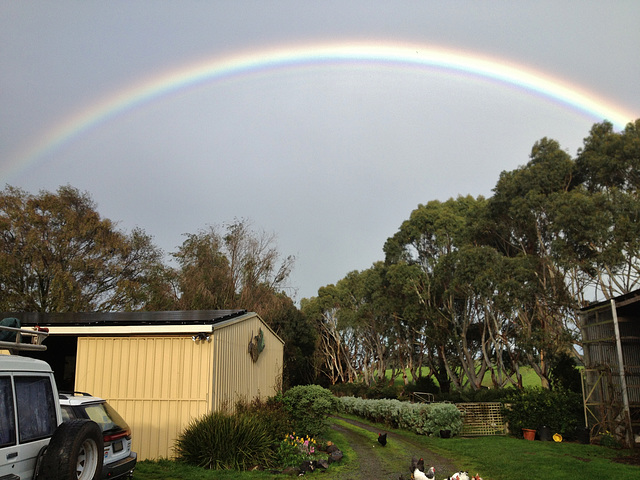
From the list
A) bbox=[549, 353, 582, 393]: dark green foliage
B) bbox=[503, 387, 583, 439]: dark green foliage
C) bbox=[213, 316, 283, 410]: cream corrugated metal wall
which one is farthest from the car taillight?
bbox=[549, 353, 582, 393]: dark green foliage

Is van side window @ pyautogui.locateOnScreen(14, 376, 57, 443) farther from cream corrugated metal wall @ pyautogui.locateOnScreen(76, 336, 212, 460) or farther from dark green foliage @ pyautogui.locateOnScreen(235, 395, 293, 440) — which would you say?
dark green foliage @ pyautogui.locateOnScreen(235, 395, 293, 440)

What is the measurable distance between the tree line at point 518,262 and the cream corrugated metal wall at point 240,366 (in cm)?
1388

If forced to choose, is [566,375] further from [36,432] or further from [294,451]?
[36,432]

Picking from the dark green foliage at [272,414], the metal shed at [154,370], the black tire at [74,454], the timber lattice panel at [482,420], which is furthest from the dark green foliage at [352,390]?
the black tire at [74,454]

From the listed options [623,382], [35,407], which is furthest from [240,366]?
[623,382]

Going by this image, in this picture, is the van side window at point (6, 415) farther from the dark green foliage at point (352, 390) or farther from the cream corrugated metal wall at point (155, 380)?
the dark green foliage at point (352, 390)

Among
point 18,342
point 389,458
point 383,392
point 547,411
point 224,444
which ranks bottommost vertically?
point 383,392

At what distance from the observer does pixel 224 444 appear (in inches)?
Answer: 416

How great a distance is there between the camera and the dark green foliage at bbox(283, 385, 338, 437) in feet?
46.5

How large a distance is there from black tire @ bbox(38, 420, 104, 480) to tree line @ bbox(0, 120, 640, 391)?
22.0 metres

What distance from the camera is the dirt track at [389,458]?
10836mm

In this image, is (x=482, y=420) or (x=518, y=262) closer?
(x=482, y=420)

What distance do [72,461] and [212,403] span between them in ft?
22.2

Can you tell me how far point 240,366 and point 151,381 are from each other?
2934 millimetres
